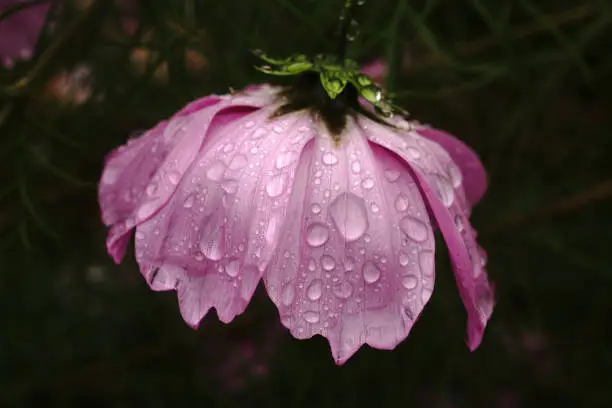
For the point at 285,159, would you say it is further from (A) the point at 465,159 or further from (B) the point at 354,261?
(A) the point at 465,159

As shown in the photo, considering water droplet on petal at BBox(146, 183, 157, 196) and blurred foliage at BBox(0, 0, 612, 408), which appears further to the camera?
blurred foliage at BBox(0, 0, 612, 408)

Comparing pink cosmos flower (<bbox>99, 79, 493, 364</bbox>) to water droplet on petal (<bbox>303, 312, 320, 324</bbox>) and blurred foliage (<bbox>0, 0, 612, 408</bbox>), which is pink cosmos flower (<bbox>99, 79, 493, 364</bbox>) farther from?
blurred foliage (<bbox>0, 0, 612, 408</bbox>)

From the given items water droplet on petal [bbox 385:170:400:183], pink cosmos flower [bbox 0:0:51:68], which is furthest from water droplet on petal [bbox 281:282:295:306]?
pink cosmos flower [bbox 0:0:51:68]

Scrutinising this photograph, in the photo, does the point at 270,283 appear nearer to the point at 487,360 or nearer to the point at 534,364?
the point at 487,360

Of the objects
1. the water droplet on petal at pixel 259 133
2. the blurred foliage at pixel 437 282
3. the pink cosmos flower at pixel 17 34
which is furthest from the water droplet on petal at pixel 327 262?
the pink cosmos flower at pixel 17 34

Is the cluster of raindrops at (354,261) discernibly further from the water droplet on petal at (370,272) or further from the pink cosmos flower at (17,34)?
the pink cosmos flower at (17,34)

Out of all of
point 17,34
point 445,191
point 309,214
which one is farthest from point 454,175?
point 17,34

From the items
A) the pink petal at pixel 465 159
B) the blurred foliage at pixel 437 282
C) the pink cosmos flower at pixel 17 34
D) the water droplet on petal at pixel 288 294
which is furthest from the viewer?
the blurred foliage at pixel 437 282

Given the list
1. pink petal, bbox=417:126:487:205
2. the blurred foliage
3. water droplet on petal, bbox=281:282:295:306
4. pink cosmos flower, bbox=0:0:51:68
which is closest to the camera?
water droplet on petal, bbox=281:282:295:306
